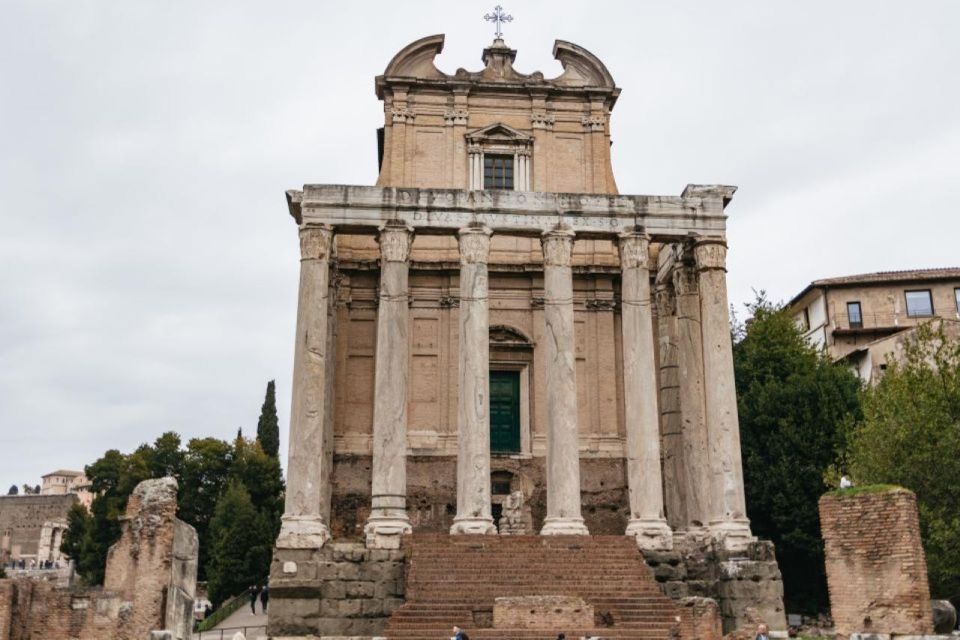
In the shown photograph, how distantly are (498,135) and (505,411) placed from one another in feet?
29.5

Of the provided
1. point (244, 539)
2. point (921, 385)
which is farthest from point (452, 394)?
point (244, 539)

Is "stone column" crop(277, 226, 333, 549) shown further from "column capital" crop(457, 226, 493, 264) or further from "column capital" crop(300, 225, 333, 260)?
"column capital" crop(457, 226, 493, 264)

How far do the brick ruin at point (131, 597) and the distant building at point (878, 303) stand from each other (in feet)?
110

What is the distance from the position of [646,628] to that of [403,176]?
16.4 meters

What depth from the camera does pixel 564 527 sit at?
921 inches

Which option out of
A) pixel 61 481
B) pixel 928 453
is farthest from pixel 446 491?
pixel 61 481

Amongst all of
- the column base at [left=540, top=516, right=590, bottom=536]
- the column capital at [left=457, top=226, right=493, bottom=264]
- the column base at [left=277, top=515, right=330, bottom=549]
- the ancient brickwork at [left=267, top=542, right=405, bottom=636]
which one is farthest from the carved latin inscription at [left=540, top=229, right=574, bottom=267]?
the column base at [left=277, top=515, right=330, bottom=549]

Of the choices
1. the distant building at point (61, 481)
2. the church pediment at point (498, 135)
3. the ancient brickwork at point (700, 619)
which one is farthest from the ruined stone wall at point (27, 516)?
the ancient brickwork at point (700, 619)

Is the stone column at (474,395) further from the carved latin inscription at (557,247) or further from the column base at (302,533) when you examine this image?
the column base at (302,533)

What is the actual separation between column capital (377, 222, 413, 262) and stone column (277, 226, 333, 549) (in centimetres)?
145

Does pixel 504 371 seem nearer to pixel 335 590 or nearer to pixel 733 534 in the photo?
pixel 733 534

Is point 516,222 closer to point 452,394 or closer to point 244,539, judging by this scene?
point 452,394

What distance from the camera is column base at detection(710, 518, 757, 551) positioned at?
924 inches

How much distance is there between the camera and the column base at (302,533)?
2252 centimetres
